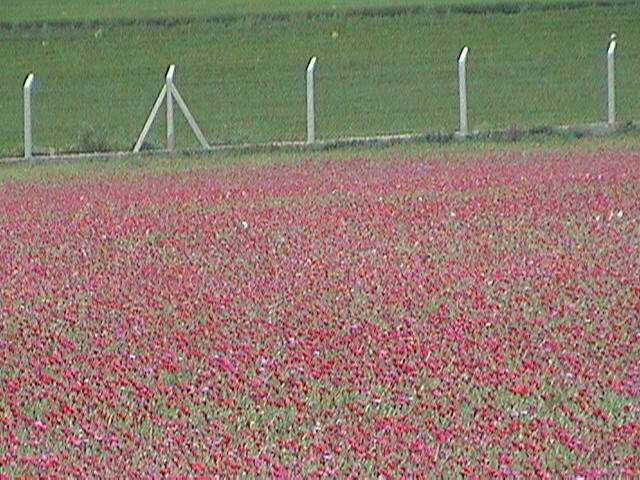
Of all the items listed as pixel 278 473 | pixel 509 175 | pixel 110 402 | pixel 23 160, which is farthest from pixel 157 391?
pixel 23 160

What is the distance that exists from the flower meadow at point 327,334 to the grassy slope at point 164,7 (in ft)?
57.4

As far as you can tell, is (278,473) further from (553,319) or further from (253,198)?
(253,198)

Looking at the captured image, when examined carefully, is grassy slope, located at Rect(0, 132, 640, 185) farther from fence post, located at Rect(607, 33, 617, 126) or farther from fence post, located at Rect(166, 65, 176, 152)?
fence post, located at Rect(607, 33, 617, 126)

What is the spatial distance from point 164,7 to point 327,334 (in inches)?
1005

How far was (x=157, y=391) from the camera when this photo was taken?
828cm

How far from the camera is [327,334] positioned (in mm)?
9516

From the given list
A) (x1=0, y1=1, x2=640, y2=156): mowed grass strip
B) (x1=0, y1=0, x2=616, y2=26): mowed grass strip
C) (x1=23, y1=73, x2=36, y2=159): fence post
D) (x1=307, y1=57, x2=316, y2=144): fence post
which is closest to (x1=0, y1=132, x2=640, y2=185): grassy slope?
(x1=23, y1=73, x2=36, y2=159): fence post

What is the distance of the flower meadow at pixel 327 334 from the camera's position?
7188 millimetres

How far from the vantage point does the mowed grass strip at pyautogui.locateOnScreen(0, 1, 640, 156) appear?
74.1 ft

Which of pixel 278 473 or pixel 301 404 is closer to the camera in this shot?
pixel 278 473

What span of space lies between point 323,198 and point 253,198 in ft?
2.25

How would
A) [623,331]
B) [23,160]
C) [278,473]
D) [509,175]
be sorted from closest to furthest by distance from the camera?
[278,473] → [623,331] → [509,175] → [23,160]

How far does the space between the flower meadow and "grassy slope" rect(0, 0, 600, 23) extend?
57.4ft

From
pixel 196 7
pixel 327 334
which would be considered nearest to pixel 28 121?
pixel 196 7
